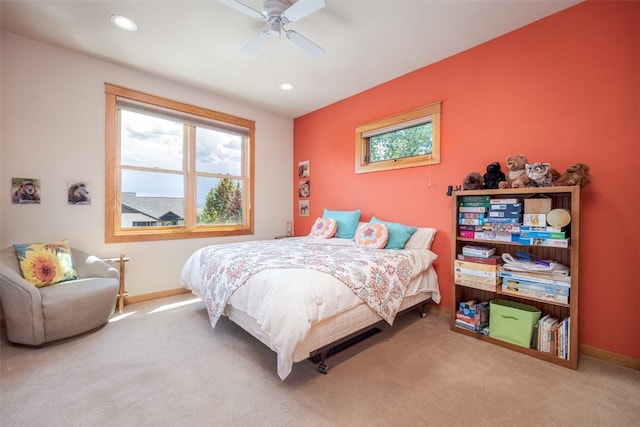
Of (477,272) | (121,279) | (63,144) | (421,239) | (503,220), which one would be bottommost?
(121,279)

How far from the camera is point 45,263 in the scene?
243 cm

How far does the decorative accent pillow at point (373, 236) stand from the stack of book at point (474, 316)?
0.96m

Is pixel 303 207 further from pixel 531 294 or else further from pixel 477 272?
pixel 531 294

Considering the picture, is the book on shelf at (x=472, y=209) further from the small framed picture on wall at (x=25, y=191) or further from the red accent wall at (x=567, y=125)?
the small framed picture on wall at (x=25, y=191)

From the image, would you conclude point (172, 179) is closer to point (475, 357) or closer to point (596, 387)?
point (475, 357)

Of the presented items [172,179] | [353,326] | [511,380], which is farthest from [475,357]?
[172,179]

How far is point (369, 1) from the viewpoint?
2.10 m

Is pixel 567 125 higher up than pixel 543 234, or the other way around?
pixel 567 125

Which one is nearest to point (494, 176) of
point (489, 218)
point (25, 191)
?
point (489, 218)

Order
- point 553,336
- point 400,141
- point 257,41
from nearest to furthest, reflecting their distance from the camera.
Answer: point 553,336, point 257,41, point 400,141

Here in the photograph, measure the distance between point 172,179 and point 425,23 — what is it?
3391 millimetres

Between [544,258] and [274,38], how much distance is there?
10.2 feet

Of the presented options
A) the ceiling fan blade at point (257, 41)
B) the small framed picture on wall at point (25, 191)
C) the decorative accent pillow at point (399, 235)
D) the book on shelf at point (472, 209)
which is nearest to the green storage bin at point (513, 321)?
the book on shelf at point (472, 209)

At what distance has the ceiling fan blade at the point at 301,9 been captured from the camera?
6.02 feet
